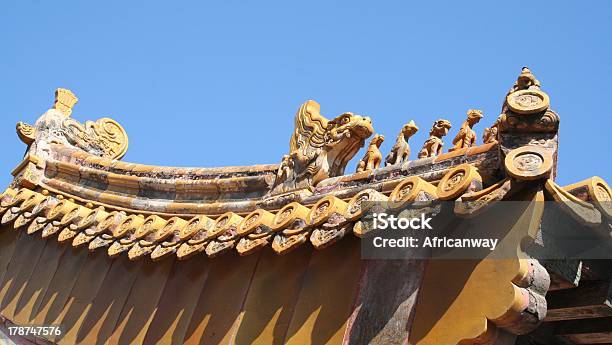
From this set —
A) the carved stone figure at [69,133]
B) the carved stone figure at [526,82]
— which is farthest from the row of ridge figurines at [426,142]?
the carved stone figure at [69,133]

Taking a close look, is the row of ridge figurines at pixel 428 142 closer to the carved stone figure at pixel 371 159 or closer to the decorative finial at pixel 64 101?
the carved stone figure at pixel 371 159

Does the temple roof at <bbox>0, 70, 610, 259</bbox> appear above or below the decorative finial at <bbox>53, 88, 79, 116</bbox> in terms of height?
below

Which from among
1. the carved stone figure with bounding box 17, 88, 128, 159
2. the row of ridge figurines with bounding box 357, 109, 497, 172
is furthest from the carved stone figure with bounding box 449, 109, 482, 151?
the carved stone figure with bounding box 17, 88, 128, 159

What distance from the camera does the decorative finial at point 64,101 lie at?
32.8 ft

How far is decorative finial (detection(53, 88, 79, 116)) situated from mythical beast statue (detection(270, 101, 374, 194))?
15.8 ft

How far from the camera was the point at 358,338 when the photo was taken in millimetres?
4684

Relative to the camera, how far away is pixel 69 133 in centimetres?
966

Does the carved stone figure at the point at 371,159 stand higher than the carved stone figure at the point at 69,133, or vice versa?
the carved stone figure at the point at 69,133

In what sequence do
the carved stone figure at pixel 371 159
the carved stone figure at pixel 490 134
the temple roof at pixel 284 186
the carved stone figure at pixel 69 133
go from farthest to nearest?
the carved stone figure at pixel 69 133 → the carved stone figure at pixel 371 159 → the carved stone figure at pixel 490 134 → the temple roof at pixel 284 186

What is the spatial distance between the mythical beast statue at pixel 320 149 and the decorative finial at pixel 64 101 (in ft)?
15.8

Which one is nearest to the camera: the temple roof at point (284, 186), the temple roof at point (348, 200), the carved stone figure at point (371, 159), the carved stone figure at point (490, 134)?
the temple roof at point (348, 200)

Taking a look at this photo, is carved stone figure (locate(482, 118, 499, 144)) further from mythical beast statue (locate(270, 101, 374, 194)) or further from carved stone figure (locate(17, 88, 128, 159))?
carved stone figure (locate(17, 88, 128, 159))

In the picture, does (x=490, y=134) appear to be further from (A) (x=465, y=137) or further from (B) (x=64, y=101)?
(B) (x=64, y=101)

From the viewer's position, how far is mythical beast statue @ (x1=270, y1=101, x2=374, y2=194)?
5.88m
